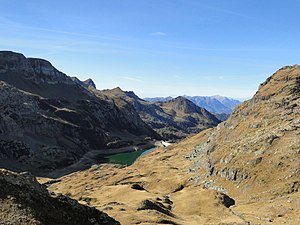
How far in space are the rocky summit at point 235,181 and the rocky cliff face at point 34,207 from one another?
22.5 m

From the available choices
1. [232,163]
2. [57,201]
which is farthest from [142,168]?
[57,201]

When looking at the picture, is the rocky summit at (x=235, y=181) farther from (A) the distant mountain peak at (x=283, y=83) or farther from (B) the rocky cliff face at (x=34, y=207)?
(B) the rocky cliff face at (x=34, y=207)

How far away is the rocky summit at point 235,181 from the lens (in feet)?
252

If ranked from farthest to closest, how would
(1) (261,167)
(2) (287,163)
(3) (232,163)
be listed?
1. (3) (232,163)
2. (1) (261,167)
3. (2) (287,163)

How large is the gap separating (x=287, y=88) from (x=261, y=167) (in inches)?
2919

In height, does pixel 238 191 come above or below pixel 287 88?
Answer: below

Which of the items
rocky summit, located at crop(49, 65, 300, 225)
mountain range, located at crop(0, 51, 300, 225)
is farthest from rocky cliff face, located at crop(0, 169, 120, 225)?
rocky summit, located at crop(49, 65, 300, 225)

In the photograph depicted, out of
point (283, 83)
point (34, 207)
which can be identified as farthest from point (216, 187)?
point (34, 207)

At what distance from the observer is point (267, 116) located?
5595 inches

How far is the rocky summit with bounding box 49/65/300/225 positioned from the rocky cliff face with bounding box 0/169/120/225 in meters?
22.5

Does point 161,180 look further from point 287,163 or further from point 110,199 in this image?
point 287,163

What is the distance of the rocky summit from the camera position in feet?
252

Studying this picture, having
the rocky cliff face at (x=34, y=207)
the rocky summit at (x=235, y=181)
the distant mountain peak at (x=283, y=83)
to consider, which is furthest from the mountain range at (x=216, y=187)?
the distant mountain peak at (x=283, y=83)

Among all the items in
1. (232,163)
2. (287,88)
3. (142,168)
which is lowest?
(142,168)
